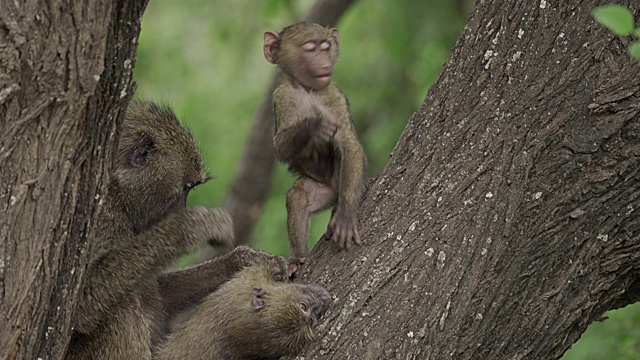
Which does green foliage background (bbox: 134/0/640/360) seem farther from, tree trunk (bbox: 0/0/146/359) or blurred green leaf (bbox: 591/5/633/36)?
blurred green leaf (bbox: 591/5/633/36)

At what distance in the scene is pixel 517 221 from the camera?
11.5ft

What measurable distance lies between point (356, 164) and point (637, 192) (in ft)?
4.13

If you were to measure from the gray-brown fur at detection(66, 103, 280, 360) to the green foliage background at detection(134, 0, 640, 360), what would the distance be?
2883 millimetres

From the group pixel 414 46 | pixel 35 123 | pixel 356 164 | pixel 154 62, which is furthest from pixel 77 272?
pixel 154 62

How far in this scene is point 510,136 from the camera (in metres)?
3.59

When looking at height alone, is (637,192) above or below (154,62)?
below

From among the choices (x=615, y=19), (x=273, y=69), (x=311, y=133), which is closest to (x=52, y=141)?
(x=615, y=19)

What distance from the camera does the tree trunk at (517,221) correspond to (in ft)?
11.3

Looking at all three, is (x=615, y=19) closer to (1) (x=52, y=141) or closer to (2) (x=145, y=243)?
(1) (x=52, y=141)

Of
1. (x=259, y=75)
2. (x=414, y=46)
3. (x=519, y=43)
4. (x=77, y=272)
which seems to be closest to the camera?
(x=77, y=272)

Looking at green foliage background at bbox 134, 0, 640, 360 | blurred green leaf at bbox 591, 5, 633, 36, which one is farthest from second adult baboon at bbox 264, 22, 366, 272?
green foliage background at bbox 134, 0, 640, 360

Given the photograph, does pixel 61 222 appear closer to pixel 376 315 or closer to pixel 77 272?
pixel 77 272

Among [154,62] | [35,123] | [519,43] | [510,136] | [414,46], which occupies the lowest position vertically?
[35,123]

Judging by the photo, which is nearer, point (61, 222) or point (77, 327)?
point (61, 222)
